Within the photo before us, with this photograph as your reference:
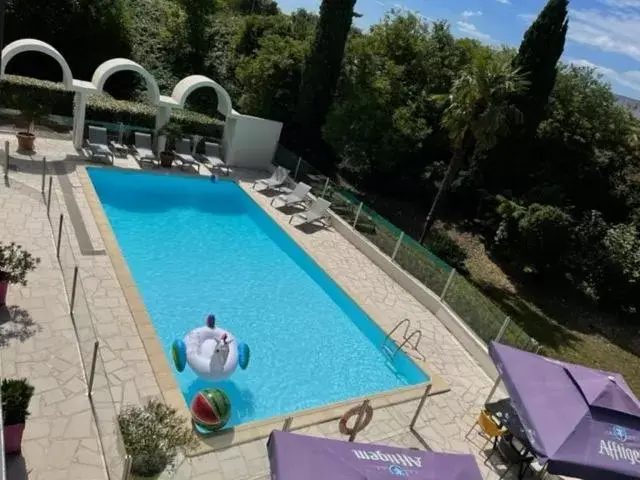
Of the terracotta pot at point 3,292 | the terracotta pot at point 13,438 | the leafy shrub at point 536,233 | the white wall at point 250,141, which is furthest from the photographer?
the white wall at point 250,141

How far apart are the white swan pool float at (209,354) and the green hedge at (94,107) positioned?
518 inches

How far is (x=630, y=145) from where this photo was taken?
2245cm

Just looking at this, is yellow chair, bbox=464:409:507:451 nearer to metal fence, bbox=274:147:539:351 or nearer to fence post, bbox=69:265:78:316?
metal fence, bbox=274:147:539:351

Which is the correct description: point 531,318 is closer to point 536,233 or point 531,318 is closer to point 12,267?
point 536,233

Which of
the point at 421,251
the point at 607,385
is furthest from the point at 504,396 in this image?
the point at 421,251

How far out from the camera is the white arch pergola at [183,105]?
1747 centimetres

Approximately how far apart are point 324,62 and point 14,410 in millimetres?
19588

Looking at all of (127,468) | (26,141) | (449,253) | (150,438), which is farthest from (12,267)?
(449,253)

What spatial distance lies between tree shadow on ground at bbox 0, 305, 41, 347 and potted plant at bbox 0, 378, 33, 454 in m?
2.44

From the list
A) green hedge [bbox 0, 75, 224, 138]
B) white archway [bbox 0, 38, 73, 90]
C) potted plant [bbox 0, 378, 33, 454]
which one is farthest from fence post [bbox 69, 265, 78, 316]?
green hedge [bbox 0, 75, 224, 138]

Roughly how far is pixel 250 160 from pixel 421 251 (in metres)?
9.77

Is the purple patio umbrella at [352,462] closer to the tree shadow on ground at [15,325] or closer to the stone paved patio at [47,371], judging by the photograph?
the stone paved patio at [47,371]

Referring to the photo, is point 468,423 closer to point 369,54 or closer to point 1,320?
point 1,320

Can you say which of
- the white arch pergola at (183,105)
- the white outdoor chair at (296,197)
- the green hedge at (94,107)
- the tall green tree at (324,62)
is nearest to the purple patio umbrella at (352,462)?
the white outdoor chair at (296,197)
